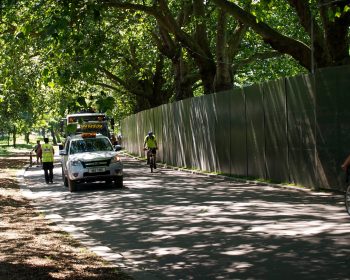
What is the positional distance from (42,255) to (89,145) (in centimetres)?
1230

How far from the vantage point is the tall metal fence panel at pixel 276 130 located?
14.3 metres

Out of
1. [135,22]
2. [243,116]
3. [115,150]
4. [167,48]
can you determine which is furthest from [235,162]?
[135,22]

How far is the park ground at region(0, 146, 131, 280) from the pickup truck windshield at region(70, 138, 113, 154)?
764cm

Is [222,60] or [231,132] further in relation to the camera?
[222,60]

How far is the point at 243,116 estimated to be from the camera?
794 inches

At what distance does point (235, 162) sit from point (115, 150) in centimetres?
428

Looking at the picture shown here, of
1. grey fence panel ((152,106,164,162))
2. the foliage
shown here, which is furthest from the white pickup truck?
grey fence panel ((152,106,164,162))

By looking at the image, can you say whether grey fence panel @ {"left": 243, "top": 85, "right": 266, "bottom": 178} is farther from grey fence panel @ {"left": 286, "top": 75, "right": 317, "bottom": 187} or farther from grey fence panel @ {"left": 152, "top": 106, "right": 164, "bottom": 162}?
grey fence panel @ {"left": 152, "top": 106, "right": 164, "bottom": 162}

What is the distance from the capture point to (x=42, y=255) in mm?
8320

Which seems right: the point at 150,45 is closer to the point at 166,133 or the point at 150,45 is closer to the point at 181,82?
the point at 181,82

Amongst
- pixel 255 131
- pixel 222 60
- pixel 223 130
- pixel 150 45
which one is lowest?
pixel 255 131

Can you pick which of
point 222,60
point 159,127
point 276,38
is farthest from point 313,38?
point 159,127

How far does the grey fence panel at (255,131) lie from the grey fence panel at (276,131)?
13.3 inches

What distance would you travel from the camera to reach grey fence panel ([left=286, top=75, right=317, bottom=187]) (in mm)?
15406
